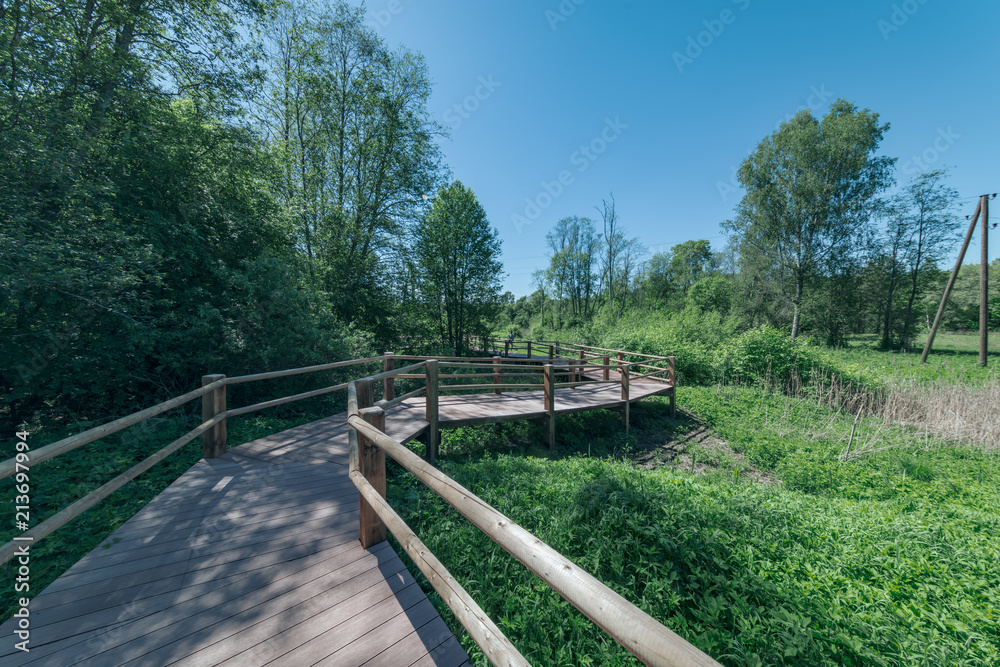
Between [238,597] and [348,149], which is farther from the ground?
[348,149]

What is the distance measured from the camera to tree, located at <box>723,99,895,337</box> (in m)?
17.7

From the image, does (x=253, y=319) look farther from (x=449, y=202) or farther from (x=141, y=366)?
(x=449, y=202)

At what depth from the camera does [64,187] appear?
4410mm

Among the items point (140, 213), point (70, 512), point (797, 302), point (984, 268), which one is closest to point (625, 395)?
point (70, 512)

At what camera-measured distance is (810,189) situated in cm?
1778

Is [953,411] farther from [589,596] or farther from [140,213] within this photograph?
[140,213]

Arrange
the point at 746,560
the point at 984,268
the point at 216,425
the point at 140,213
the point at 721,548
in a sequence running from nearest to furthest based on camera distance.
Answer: the point at 746,560 → the point at 721,548 → the point at 216,425 → the point at 140,213 → the point at 984,268

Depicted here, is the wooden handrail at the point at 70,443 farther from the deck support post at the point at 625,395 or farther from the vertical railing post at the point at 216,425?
the deck support post at the point at 625,395

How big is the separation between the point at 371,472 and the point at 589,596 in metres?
1.67

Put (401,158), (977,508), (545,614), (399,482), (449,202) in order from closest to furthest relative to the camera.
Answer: (545,614) → (399,482) → (977,508) → (401,158) → (449,202)

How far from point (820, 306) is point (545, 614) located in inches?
1005

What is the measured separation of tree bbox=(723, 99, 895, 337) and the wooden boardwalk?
78.7 ft

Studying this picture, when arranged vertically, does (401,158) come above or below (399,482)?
above

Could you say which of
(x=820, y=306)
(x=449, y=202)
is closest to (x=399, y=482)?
(x=449, y=202)
